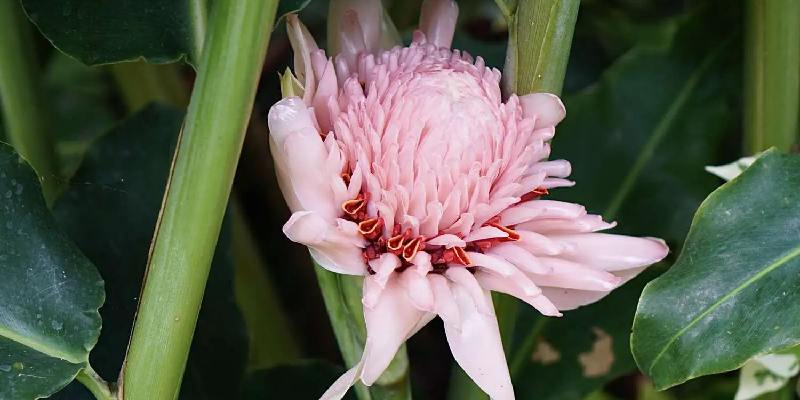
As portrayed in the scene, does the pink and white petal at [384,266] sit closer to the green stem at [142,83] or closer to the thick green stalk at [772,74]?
the thick green stalk at [772,74]

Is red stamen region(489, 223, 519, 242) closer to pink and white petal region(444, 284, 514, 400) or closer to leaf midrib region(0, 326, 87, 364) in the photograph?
pink and white petal region(444, 284, 514, 400)

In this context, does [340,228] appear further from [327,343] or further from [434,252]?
[327,343]

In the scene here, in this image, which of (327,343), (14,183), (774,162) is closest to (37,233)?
(14,183)

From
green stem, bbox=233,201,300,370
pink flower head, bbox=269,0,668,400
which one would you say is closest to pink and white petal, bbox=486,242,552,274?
pink flower head, bbox=269,0,668,400

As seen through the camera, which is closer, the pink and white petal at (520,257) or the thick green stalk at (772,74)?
the pink and white petal at (520,257)

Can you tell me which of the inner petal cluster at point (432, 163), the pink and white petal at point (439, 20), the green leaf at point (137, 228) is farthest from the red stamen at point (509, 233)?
the green leaf at point (137, 228)

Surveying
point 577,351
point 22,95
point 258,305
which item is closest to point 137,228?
point 22,95
